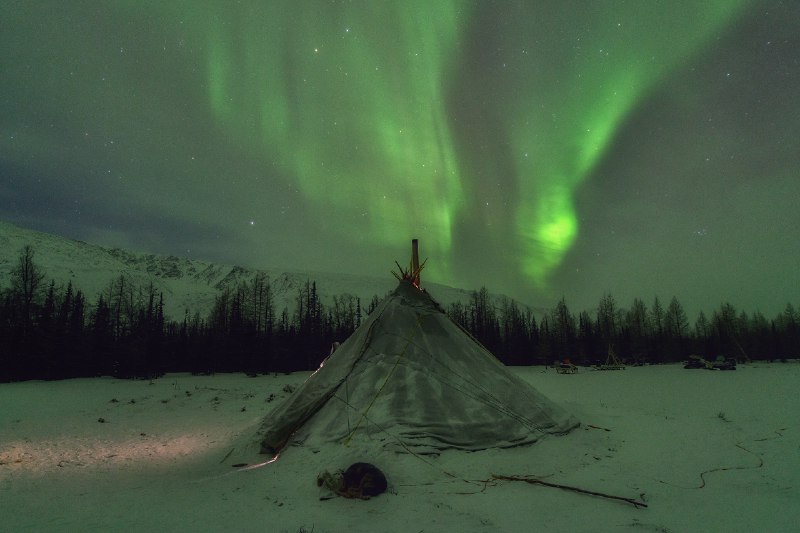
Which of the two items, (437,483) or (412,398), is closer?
(437,483)

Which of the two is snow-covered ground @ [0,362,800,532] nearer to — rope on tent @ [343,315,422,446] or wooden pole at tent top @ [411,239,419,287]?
rope on tent @ [343,315,422,446]

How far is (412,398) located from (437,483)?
6.38 feet

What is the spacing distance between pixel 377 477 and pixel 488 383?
378 centimetres

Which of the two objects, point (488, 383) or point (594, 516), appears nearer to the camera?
point (594, 516)

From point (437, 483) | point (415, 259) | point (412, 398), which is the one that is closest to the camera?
point (437, 483)

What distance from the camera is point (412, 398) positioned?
7.89 metres

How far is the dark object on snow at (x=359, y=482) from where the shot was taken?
5.67 meters

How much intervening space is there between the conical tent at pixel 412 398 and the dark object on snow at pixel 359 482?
1092 millimetres

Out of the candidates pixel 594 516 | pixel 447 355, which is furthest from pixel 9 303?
pixel 594 516

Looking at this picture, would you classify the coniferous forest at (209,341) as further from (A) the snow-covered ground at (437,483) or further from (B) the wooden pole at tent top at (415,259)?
(B) the wooden pole at tent top at (415,259)

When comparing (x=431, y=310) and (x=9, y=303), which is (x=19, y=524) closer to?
(x=431, y=310)

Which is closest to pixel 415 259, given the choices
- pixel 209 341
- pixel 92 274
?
pixel 209 341

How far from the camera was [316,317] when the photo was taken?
49.5 m

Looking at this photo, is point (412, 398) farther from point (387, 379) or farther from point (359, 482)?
point (359, 482)
